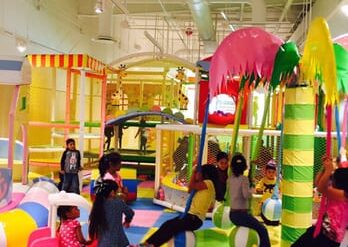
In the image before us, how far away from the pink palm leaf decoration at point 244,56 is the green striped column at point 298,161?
379 mm

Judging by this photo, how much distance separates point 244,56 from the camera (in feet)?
12.7

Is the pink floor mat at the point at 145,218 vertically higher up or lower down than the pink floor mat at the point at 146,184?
lower down

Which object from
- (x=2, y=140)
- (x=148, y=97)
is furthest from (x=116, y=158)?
(x=148, y=97)

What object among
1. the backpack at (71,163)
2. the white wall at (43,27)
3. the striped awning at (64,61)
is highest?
the white wall at (43,27)

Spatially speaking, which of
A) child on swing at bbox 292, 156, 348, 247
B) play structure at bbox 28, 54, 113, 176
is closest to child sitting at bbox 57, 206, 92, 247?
child on swing at bbox 292, 156, 348, 247

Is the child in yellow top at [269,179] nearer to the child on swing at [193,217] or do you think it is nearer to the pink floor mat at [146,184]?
the child on swing at [193,217]

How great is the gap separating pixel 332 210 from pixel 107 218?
66.2 inches

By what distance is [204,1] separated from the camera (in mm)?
9047

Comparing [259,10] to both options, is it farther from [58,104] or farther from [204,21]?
[58,104]

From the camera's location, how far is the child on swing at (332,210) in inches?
122

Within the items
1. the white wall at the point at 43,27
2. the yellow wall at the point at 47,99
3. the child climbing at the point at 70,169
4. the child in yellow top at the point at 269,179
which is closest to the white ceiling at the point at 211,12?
the white wall at the point at 43,27

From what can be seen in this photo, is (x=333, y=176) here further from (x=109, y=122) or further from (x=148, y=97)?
(x=148, y=97)

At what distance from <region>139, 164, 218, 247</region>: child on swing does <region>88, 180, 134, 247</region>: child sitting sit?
635mm

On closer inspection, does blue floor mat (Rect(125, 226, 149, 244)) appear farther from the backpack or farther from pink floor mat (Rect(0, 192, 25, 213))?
pink floor mat (Rect(0, 192, 25, 213))
